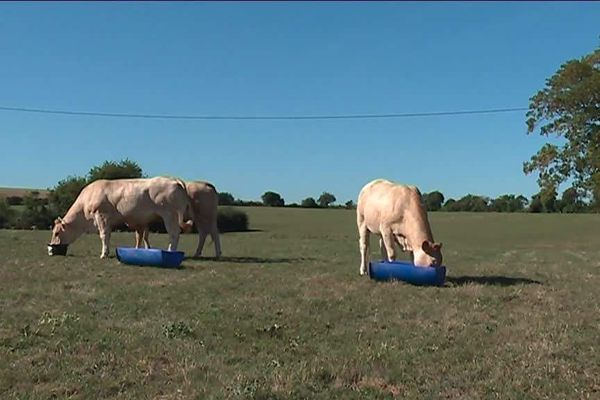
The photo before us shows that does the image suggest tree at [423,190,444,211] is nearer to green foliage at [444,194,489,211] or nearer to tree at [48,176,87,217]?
green foliage at [444,194,489,211]

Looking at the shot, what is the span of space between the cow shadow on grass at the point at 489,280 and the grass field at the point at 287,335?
57 millimetres

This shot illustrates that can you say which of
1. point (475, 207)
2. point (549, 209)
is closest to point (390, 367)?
point (549, 209)

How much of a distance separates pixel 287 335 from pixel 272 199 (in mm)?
100090

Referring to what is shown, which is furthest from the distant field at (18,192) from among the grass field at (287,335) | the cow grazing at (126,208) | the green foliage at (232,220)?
the grass field at (287,335)

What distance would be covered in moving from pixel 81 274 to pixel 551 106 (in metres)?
31.6

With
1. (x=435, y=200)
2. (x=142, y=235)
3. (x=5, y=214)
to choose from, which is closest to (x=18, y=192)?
(x=5, y=214)

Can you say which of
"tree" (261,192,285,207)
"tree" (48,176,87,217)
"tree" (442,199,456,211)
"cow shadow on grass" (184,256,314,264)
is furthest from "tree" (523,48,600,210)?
"tree" (261,192,285,207)

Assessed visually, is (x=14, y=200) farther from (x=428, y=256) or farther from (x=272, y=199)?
(x=428, y=256)

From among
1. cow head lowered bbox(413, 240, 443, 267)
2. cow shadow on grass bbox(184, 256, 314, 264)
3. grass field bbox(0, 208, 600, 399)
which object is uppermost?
cow head lowered bbox(413, 240, 443, 267)

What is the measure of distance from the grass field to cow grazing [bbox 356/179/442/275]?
1033 millimetres

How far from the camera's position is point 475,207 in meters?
98.8

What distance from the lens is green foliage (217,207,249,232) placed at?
61.8 metres

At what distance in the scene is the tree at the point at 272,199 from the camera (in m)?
110

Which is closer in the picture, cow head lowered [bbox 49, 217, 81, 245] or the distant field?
cow head lowered [bbox 49, 217, 81, 245]
